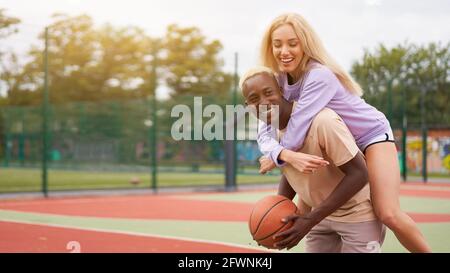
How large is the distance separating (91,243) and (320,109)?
4958 mm

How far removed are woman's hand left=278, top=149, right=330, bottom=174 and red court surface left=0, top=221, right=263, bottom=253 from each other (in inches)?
157

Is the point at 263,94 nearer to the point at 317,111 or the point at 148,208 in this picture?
the point at 317,111

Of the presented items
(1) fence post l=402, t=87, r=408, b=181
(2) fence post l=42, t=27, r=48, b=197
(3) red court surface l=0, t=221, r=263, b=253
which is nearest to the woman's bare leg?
(3) red court surface l=0, t=221, r=263, b=253

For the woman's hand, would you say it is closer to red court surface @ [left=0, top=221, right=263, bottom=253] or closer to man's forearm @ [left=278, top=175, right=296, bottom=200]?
man's forearm @ [left=278, top=175, right=296, bottom=200]


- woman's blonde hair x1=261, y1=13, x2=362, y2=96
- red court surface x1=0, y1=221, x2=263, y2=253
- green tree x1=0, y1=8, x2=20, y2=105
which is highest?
green tree x1=0, y1=8, x2=20, y2=105

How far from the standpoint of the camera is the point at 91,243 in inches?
292

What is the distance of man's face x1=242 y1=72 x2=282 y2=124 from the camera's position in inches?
120

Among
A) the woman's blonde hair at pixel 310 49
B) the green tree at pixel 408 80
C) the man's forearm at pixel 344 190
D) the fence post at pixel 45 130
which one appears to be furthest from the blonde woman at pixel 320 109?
the green tree at pixel 408 80

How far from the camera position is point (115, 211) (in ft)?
38.0

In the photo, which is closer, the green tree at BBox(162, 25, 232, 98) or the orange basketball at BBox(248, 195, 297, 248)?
the orange basketball at BBox(248, 195, 297, 248)

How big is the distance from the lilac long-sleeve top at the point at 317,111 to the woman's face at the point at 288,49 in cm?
8
